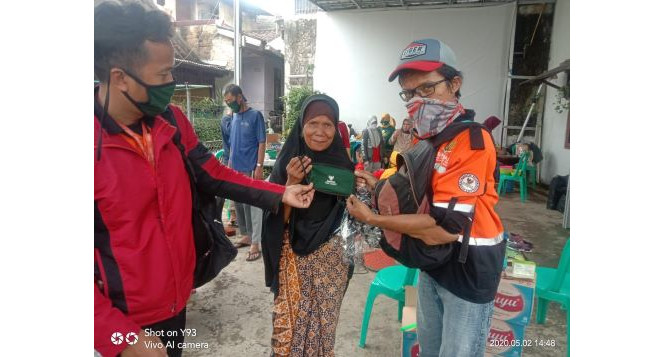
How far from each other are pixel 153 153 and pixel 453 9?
12.1 meters

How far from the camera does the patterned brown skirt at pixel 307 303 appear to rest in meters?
1.99

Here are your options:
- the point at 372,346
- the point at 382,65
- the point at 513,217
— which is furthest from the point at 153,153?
the point at 382,65

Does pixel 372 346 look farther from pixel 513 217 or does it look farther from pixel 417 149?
pixel 513 217

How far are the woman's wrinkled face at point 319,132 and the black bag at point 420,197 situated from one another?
54 centimetres

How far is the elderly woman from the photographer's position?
200 cm

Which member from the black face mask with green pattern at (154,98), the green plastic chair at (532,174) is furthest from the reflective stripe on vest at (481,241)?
the green plastic chair at (532,174)

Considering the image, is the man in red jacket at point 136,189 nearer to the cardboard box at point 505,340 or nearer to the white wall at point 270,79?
the cardboard box at point 505,340

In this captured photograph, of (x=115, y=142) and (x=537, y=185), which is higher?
(x=115, y=142)

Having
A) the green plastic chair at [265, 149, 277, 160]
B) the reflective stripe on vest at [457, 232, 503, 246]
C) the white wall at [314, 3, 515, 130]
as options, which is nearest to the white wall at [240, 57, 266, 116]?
the white wall at [314, 3, 515, 130]

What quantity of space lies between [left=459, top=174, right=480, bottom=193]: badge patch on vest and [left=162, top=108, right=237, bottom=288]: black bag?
103 centimetres

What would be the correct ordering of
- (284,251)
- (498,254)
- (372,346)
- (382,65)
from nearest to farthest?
(498,254)
(284,251)
(372,346)
(382,65)

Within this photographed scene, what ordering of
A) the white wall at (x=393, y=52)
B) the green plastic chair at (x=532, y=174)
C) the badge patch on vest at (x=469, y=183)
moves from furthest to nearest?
the white wall at (x=393, y=52) < the green plastic chair at (x=532, y=174) < the badge patch on vest at (x=469, y=183)

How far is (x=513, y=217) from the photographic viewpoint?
6.74 metres

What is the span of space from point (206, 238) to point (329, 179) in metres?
0.70
